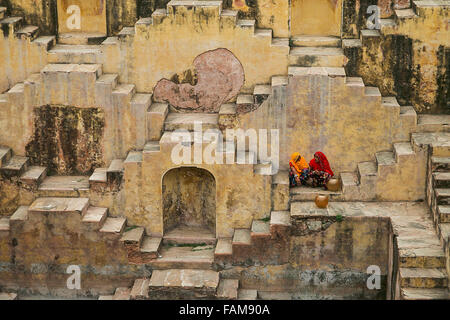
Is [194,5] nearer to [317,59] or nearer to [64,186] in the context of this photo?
[317,59]

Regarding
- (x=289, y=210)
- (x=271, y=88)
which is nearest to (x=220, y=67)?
(x=271, y=88)

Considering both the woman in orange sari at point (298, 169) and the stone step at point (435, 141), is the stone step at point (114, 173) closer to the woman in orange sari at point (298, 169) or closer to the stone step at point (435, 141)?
the woman in orange sari at point (298, 169)

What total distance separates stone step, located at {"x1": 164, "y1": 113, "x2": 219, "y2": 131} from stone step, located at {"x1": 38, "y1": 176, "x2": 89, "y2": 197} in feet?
6.73

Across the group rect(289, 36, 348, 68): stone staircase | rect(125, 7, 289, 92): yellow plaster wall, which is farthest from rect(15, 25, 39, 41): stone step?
rect(289, 36, 348, 68): stone staircase

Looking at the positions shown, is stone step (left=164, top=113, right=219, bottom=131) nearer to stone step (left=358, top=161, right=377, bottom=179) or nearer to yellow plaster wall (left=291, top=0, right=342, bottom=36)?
yellow plaster wall (left=291, top=0, right=342, bottom=36)

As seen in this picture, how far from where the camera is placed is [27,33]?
18266 millimetres

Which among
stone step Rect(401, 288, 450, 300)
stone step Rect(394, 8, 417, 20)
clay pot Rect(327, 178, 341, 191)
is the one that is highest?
stone step Rect(394, 8, 417, 20)

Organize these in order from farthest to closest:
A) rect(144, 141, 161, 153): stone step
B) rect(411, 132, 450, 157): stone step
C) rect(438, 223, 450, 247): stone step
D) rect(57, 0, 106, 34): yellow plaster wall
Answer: rect(57, 0, 106, 34): yellow plaster wall < rect(144, 141, 161, 153): stone step < rect(411, 132, 450, 157): stone step < rect(438, 223, 450, 247): stone step

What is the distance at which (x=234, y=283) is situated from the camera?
683 inches

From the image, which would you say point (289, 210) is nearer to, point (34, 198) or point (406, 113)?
point (406, 113)

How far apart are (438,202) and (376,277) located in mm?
2014

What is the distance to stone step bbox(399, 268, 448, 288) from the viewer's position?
15219 millimetres

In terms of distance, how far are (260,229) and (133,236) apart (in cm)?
252

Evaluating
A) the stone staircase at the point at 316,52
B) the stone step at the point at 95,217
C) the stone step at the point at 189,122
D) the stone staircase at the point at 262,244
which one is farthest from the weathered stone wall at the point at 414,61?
the stone step at the point at 95,217
